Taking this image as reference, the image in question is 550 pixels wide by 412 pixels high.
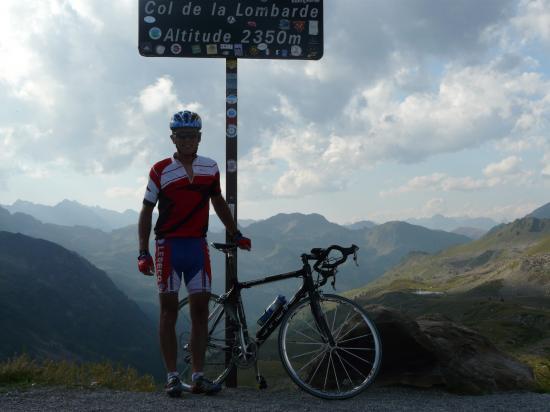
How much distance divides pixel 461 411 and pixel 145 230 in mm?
4191

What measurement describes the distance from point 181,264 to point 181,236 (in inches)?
13.7

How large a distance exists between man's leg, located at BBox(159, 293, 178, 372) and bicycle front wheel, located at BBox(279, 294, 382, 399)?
1.34m

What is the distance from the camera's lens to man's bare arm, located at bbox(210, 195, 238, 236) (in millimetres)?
6695

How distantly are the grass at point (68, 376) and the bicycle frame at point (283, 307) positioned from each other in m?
1.61

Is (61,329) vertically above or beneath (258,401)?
beneath

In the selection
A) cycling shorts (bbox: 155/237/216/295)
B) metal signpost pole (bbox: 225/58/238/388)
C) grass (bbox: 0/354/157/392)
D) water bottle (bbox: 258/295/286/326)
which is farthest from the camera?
metal signpost pole (bbox: 225/58/238/388)

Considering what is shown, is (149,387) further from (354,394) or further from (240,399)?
(354,394)

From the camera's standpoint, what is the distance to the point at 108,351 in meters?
174

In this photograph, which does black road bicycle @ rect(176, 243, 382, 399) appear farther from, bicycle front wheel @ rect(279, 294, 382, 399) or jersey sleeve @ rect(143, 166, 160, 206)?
jersey sleeve @ rect(143, 166, 160, 206)

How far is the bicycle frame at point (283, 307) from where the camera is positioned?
243 inches

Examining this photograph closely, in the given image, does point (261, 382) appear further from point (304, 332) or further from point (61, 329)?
point (61, 329)

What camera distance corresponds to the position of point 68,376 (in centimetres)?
698

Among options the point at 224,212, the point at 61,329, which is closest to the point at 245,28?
the point at 224,212

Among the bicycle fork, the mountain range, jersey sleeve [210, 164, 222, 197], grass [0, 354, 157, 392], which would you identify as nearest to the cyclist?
jersey sleeve [210, 164, 222, 197]
